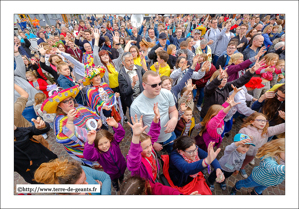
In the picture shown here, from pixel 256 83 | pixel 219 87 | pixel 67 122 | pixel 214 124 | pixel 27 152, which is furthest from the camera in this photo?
pixel 256 83

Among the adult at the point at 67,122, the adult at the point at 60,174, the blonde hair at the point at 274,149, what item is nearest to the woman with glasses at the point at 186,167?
the blonde hair at the point at 274,149

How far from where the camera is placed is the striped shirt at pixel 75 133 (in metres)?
2.23

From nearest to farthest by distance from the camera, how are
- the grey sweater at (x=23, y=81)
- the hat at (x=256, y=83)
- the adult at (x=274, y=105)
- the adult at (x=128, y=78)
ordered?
1. the adult at (x=274, y=105)
2. the grey sweater at (x=23, y=81)
3. the adult at (x=128, y=78)
4. the hat at (x=256, y=83)

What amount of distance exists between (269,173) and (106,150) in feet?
8.50

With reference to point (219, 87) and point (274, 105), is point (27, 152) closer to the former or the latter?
point (219, 87)

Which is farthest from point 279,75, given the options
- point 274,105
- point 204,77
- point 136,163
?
point 136,163

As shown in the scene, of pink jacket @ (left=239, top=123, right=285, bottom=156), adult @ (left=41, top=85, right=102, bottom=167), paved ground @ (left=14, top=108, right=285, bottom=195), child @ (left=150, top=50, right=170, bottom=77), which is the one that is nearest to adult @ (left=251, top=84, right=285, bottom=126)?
pink jacket @ (left=239, top=123, right=285, bottom=156)

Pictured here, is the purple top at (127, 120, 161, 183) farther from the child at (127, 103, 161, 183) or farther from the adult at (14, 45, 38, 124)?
the adult at (14, 45, 38, 124)

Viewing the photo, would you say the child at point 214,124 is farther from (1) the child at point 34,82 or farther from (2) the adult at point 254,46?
(1) the child at point 34,82

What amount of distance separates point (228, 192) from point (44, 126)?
375cm

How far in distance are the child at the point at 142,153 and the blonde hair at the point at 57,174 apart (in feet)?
2.18

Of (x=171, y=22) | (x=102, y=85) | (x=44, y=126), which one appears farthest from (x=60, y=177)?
(x=171, y=22)

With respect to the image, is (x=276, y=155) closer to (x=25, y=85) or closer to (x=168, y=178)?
(x=168, y=178)

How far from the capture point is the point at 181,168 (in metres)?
2.08
